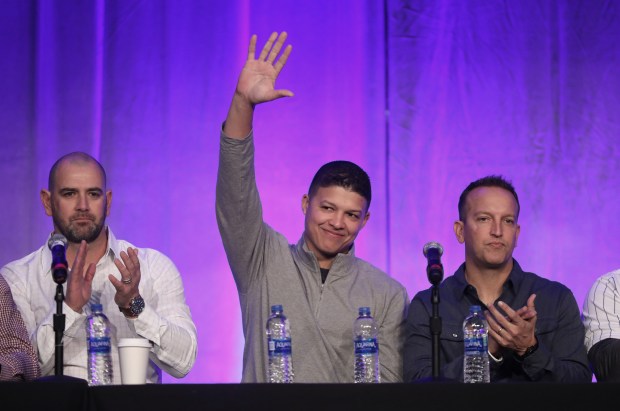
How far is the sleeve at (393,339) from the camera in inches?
141

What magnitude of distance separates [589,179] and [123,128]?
2.32 meters

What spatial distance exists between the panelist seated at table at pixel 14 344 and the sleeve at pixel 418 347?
129 cm

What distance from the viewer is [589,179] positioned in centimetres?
500

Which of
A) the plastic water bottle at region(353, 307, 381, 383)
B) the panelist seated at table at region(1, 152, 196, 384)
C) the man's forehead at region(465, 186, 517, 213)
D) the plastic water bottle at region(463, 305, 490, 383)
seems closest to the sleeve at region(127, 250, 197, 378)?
the panelist seated at table at region(1, 152, 196, 384)

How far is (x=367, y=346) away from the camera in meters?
3.33

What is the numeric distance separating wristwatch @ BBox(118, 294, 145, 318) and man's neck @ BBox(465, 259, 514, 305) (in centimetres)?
123

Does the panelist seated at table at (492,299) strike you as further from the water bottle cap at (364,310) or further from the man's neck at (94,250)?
the man's neck at (94,250)

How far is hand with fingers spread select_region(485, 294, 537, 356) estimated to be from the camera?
3.18 metres

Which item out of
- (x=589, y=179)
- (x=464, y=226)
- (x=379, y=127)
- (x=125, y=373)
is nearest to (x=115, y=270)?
(x=125, y=373)

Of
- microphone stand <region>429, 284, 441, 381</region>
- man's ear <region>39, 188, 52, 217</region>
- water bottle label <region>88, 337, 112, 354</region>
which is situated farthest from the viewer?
man's ear <region>39, 188, 52, 217</region>

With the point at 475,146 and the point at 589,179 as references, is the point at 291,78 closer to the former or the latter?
the point at 475,146

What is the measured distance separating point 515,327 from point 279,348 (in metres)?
0.76

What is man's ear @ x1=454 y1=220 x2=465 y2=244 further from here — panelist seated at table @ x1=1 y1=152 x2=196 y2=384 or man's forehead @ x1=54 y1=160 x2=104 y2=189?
man's forehead @ x1=54 y1=160 x2=104 y2=189

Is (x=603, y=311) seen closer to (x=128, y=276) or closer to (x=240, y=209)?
(x=240, y=209)
